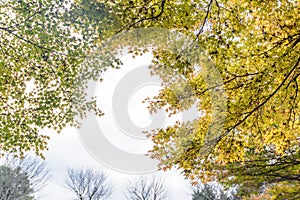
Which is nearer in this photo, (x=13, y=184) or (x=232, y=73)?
(x=232, y=73)

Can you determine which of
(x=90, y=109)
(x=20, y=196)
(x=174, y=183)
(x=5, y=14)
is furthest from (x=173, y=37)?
(x=174, y=183)

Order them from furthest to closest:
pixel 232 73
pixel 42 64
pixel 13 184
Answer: pixel 13 184
pixel 42 64
pixel 232 73

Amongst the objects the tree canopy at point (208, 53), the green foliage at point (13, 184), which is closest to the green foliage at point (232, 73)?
the tree canopy at point (208, 53)

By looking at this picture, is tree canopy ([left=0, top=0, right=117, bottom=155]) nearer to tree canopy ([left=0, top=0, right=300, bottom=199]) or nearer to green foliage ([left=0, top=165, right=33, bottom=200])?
tree canopy ([left=0, top=0, right=300, bottom=199])

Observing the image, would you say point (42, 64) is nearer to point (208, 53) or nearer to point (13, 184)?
point (208, 53)

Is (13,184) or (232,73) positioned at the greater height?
(13,184)

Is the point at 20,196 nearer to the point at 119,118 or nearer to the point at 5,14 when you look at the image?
the point at 119,118

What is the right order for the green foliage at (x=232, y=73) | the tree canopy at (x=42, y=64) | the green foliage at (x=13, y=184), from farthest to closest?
the green foliage at (x=13, y=184), the tree canopy at (x=42, y=64), the green foliage at (x=232, y=73)

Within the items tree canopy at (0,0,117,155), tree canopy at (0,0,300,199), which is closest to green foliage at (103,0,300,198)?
tree canopy at (0,0,300,199)

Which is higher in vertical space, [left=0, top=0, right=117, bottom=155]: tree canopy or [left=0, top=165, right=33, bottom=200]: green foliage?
[left=0, top=165, right=33, bottom=200]: green foliage

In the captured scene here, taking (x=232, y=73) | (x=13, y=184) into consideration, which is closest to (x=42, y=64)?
(x=232, y=73)

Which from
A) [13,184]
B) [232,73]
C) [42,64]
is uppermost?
[13,184]

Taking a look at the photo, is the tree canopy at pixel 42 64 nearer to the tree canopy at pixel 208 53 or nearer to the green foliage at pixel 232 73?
the tree canopy at pixel 208 53

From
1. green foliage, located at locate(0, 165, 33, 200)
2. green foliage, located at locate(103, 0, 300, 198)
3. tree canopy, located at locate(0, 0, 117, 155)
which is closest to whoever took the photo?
green foliage, located at locate(103, 0, 300, 198)
